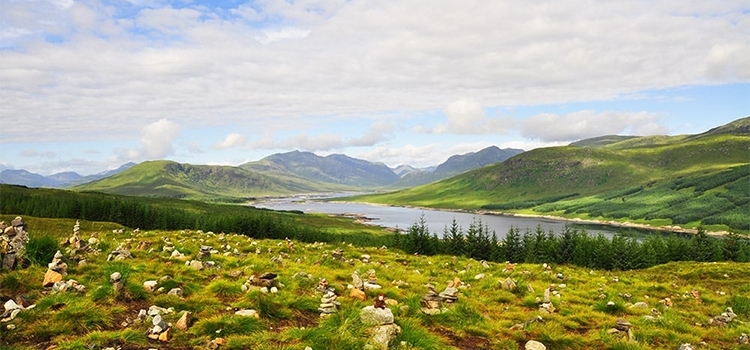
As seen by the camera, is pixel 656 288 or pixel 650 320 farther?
pixel 656 288

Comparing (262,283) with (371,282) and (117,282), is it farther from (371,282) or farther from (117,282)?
(371,282)

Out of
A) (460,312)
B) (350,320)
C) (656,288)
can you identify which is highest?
(350,320)

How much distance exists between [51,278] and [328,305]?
28.4 ft

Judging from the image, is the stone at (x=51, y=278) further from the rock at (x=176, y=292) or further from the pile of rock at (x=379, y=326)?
the pile of rock at (x=379, y=326)

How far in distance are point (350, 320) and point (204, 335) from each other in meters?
3.74

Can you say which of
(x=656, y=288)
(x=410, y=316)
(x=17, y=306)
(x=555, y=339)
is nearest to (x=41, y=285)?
(x=17, y=306)

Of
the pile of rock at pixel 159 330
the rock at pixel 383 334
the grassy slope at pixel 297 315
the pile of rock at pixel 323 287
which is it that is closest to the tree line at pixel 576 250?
the grassy slope at pixel 297 315

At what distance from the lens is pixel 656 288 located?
82.7 ft

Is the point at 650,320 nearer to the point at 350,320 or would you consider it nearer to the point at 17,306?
the point at 350,320

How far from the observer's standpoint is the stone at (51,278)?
37.8 feet

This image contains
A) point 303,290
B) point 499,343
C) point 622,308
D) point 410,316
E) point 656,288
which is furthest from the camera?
point 656,288

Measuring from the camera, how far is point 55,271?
476 inches

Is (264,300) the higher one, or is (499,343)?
(264,300)

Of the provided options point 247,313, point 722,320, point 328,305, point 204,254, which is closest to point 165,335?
point 247,313
